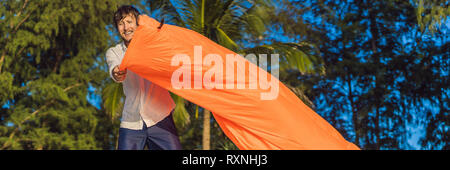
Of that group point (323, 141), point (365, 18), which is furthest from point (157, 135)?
point (365, 18)

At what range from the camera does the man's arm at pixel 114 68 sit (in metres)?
2.82

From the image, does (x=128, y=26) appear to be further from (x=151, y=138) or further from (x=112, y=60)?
(x=151, y=138)

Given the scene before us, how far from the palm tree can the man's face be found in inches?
236

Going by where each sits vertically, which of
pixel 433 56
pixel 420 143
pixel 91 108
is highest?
pixel 433 56

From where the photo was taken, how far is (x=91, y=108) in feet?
51.8

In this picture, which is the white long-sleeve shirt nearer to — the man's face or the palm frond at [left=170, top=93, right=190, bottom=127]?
the man's face

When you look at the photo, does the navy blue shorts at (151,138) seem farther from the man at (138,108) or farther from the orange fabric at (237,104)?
the orange fabric at (237,104)

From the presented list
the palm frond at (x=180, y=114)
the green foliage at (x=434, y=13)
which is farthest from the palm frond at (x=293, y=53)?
the green foliage at (x=434, y=13)

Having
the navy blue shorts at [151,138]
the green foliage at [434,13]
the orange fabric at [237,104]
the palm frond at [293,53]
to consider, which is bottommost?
the navy blue shorts at [151,138]

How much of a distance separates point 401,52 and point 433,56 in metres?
0.92

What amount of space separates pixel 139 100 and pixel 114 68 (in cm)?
26

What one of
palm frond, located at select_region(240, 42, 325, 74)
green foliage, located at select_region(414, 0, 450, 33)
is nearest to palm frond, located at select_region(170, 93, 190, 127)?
palm frond, located at select_region(240, 42, 325, 74)

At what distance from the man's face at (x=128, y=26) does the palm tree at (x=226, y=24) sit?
600cm
